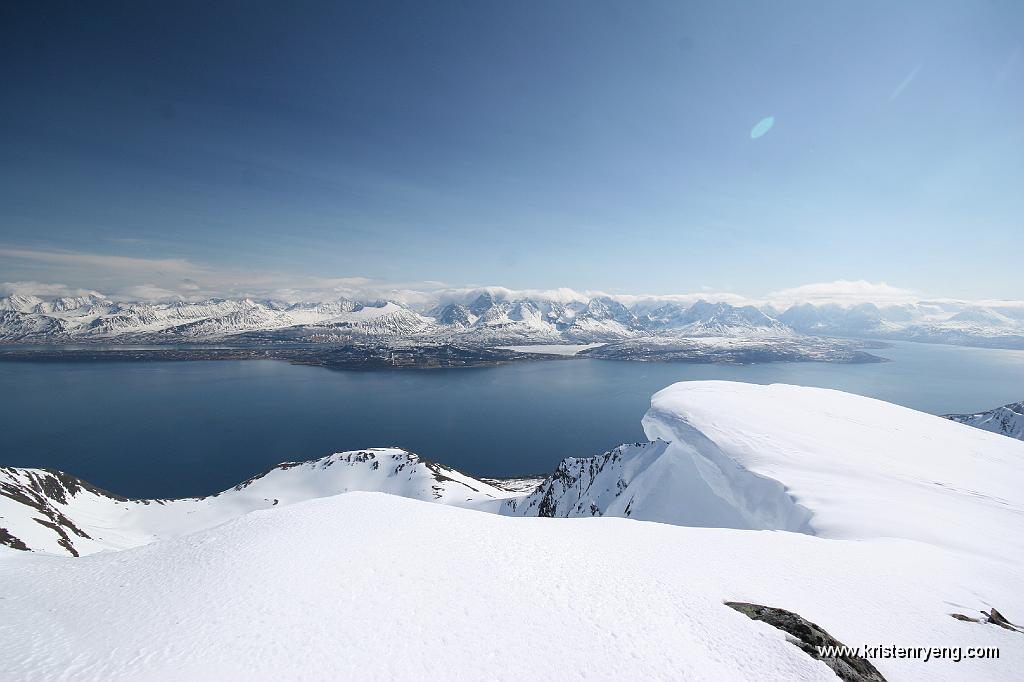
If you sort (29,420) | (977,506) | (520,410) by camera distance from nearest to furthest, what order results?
(977,506) → (29,420) → (520,410)

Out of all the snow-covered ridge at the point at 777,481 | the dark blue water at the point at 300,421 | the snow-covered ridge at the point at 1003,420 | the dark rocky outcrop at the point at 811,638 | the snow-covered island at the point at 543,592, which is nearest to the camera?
the snow-covered island at the point at 543,592

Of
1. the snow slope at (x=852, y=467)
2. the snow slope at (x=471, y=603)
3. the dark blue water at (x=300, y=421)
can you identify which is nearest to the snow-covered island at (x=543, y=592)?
the snow slope at (x=471, y=603)

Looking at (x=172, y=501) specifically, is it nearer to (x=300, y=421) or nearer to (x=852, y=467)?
(x=300, y=421)

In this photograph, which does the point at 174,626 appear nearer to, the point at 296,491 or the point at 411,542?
the point at 411,542

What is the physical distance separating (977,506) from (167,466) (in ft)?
428

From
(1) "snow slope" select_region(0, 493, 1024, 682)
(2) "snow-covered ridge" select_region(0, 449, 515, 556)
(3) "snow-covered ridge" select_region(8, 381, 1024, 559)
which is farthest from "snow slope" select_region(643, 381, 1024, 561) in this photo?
(2) "snow-covered ridge" select_region(0, 449, 515, 556)

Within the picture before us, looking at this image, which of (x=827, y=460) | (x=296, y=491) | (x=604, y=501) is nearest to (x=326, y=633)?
(x=827, y=460)

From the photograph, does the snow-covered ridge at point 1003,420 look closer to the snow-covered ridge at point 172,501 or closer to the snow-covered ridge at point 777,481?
the snow-covered ridge at point 777,481

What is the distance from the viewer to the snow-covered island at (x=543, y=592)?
24.6ft

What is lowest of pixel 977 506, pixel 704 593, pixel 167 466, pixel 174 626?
pixel 167 466

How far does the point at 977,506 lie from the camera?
18.3 meters

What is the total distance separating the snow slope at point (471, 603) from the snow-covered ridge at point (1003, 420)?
133m

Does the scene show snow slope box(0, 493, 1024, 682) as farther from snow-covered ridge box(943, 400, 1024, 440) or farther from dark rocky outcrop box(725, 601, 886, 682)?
snow-covered ridge box(943, 400, 1024, 440)

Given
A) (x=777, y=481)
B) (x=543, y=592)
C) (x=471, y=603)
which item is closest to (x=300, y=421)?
(x=777, y=481)
